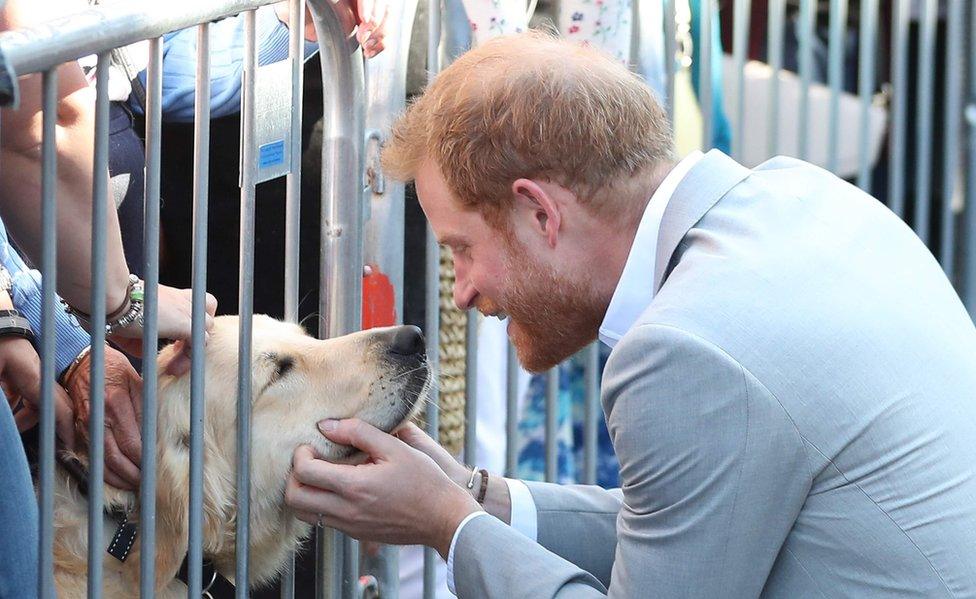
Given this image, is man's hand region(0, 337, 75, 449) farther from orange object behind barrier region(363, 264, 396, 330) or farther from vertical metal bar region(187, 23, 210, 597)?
orange object behind barrier region(363, 264, 396, 330)

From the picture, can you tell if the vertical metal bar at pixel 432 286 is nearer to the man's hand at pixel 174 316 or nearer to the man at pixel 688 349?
the man at pixel 688 349

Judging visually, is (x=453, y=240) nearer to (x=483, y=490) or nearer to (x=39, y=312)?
(x=483, y=490)

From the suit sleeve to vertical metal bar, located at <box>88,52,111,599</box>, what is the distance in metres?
0.76

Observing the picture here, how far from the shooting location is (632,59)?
11.1 feet

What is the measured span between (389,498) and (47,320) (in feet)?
2.13

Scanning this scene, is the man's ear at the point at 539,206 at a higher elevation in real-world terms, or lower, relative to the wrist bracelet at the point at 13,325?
higher

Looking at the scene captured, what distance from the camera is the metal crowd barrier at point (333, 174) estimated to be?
1895 millimetres

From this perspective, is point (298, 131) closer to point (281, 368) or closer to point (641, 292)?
point (281, 368)

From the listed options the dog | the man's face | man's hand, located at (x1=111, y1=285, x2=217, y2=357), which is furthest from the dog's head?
the man's face

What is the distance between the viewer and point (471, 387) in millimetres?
2957

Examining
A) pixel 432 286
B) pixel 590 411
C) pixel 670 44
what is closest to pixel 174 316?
pixel 432 286

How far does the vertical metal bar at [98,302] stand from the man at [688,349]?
398 millimetres

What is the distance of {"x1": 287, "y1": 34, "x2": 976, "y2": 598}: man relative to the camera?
1.88 m

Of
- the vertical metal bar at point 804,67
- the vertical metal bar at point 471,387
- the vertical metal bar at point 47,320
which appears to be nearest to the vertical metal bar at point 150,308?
the vertical metal bar at point 47,320
